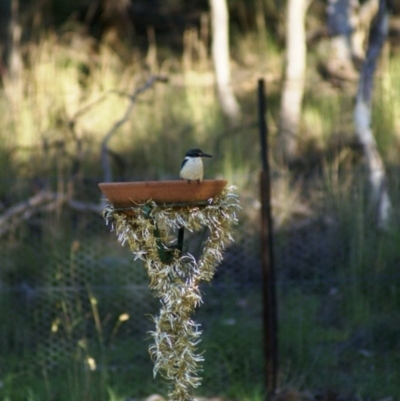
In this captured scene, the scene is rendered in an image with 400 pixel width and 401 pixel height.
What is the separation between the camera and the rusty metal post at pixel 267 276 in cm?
525

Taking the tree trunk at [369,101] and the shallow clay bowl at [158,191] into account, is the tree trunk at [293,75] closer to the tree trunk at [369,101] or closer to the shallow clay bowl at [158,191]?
the tree trunk at [369,101]

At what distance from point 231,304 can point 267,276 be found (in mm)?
799

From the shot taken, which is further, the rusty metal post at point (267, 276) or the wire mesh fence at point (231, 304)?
the wire mesh fence at point (231, 304)

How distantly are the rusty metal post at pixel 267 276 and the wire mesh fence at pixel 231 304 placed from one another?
23cm

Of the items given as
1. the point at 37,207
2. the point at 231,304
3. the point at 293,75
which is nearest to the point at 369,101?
the point at 293,75

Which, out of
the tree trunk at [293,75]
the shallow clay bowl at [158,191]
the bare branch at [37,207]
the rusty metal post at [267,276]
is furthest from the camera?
the tree trunk at [293,75]

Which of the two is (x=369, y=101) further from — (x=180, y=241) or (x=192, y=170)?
(x=180, y=241)

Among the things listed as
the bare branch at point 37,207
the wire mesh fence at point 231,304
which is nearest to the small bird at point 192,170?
the wire mesh fence at point 231,304

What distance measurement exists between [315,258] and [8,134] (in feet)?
9.94

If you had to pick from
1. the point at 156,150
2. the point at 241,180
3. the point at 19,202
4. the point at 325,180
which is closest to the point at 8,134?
the point at 19,202

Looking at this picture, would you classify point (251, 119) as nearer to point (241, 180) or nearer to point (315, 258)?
point (241, 180)

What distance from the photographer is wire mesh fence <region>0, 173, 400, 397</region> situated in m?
5.53

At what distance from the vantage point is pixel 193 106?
7543 mm

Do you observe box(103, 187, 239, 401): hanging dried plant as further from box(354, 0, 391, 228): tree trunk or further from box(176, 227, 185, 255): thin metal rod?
box(354, 0, 391, 228): tree trunk
